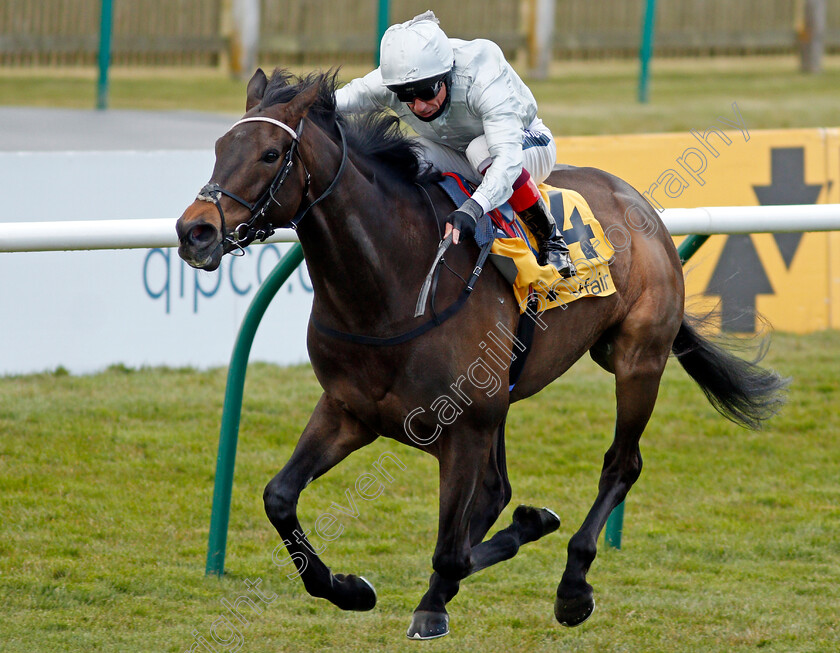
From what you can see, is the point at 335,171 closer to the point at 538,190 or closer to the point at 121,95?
the point at 538,190

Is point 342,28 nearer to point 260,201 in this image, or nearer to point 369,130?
point 369,130

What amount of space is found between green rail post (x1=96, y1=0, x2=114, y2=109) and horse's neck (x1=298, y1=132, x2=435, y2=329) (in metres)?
7.96

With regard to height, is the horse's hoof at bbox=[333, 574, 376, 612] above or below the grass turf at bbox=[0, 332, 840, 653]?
above

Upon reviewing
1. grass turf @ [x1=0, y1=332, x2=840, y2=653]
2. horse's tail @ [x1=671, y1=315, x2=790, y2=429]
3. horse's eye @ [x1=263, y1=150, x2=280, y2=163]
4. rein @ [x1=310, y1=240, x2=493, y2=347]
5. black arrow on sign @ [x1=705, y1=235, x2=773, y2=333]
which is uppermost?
horse's eye @ [x1=263, y1=150, x2=280, y2=163]

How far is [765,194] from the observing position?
834cm

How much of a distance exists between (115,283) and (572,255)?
149 inches

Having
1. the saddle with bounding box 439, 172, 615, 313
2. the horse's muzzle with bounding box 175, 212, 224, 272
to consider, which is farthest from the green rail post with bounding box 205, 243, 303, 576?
the horse's muzzle with bounding box 175, 212, 224, 272

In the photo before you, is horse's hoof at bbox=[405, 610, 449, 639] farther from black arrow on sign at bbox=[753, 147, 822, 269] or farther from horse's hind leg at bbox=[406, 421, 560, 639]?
black arrow on sign at bbox=[753, 147, 822, 269]

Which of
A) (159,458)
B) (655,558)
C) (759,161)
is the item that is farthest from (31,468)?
(759,161)

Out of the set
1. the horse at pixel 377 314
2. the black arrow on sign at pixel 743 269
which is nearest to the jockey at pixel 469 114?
the horse at pixel 377 314

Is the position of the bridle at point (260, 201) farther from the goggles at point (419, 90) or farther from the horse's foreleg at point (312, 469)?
the horse's foreleg at point (312, 469)

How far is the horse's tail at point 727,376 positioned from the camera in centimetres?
454

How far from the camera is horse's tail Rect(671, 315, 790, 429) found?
454cm

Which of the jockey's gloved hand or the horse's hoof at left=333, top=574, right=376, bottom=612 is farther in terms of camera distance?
the horse's hoof at left=333, top=574, right=376, bottom=612
